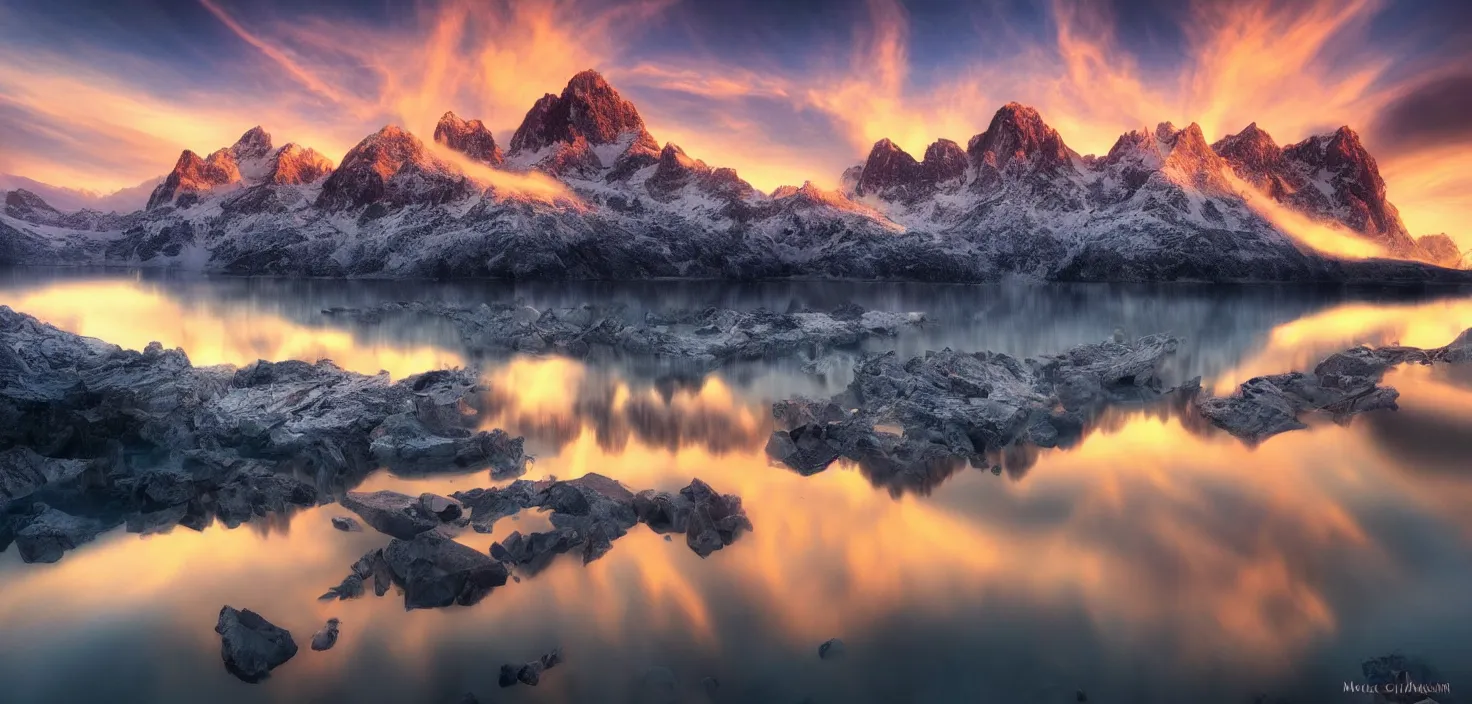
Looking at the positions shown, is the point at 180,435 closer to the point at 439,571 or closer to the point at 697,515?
the point at 439,571

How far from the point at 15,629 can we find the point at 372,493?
401cm

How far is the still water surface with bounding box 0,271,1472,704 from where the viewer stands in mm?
6711

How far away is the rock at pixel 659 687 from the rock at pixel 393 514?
4621 millimetres

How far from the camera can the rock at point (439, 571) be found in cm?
793

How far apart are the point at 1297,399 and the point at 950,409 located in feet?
34.7

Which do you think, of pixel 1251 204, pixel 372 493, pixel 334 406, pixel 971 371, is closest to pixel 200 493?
pixel 372 493

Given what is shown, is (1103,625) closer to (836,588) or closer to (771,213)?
(836,588)

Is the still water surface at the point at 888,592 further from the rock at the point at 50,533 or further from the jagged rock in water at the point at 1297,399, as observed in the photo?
the jagged rock in water at the point at 1297,399

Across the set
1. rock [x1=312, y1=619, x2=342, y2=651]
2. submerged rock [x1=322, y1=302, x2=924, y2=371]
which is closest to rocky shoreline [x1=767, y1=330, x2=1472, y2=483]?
rock [x1=312, y1=619, x2=342, y2=651]

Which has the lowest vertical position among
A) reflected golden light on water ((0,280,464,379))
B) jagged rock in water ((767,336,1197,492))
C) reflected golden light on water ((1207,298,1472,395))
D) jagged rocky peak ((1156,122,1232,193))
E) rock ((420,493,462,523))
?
reflected golden light on water ((0,280,464,379))

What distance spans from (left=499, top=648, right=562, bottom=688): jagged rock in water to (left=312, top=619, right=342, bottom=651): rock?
189 cm

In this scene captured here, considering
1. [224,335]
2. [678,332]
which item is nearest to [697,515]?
[678,332]

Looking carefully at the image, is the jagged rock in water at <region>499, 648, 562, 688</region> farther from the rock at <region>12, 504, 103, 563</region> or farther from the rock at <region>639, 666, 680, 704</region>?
the rock at <region>12, 504, 103, 563</region>

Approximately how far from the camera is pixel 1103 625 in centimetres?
765
